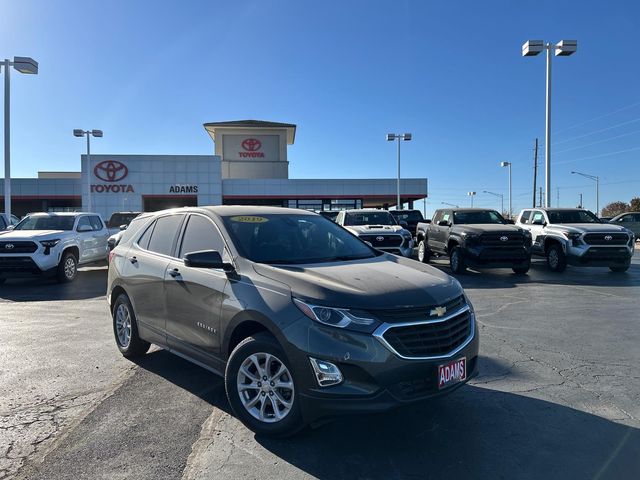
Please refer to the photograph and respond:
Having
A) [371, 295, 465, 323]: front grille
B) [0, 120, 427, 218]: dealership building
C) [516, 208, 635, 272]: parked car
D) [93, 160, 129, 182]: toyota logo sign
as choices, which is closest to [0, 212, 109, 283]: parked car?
[371, 295, 465, 323]: front grille

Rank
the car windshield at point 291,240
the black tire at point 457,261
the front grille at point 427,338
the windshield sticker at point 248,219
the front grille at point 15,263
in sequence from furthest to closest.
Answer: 1. the black tire at point 457,261
2. the front grille at point 15,263
3. the windshield sticker at point 248,219
4. the car windshield at point 291,240
5. the front grille at point 427,338

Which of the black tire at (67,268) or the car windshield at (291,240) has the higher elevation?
the car windshield at (291,240)

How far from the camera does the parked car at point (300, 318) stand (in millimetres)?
3281

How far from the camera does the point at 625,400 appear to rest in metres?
4.41

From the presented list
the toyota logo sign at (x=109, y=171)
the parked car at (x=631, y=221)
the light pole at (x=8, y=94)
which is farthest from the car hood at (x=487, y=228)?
the toyota logo sign at (x=109, y=171)

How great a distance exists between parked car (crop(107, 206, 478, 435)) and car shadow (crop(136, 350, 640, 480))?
12.7 inches

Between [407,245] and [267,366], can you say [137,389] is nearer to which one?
[267,366]

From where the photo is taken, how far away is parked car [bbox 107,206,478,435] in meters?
3.28

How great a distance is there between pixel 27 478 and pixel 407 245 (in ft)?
37.7

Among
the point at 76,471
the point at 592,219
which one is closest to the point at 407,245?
the point at 592,219

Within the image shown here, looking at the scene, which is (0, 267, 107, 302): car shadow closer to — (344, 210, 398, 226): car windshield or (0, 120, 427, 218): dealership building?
(344, 210, 398, 226): car windshield

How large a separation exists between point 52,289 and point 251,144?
37.1m

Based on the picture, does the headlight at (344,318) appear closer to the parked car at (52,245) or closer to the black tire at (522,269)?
the parked car at (52,245)

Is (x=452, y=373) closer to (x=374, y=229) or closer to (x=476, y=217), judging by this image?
(x=374, y=229)
